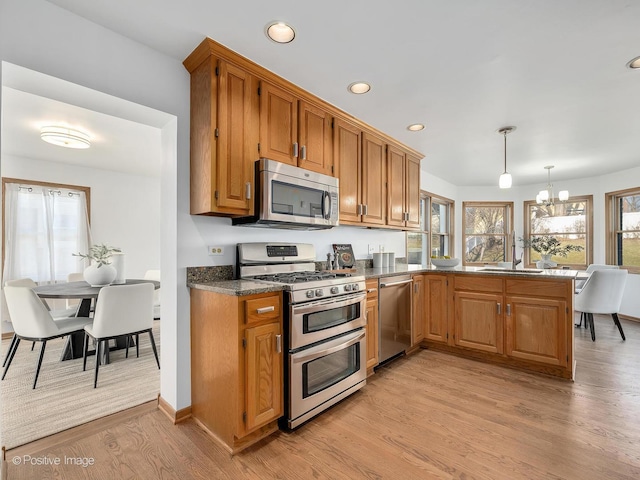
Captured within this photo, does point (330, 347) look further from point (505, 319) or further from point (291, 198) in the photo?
point (505, 319)

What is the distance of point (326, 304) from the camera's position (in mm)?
2219

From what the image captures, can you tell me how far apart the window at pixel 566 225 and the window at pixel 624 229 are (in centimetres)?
34

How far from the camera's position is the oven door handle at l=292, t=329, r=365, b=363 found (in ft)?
6.82

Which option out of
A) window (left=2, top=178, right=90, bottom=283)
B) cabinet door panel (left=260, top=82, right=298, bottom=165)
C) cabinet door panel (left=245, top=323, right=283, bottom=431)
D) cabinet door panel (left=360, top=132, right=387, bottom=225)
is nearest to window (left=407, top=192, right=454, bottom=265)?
cabinet door panel (left=360, top=132, right=387, bottom=225)

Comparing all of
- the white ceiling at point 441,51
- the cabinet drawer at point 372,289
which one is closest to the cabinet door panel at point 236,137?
the white ceiling at point 441,51

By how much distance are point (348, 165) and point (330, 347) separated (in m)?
1.81

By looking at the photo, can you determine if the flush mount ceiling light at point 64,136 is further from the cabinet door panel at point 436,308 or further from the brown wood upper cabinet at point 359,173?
the cabinet door panel at point 436,308

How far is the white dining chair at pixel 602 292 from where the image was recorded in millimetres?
3840

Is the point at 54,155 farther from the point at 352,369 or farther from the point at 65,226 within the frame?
the point at 352,369

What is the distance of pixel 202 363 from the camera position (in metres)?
2.10

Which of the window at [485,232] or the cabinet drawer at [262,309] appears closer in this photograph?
the cabinet drawer at [262,309]

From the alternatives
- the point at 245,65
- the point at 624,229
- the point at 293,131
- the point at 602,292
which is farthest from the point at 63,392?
the point at 624,229

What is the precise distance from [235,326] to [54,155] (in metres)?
4.40

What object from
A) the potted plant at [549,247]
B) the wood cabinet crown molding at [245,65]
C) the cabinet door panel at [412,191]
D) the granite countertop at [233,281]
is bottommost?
the granite countertop at [233,281]
